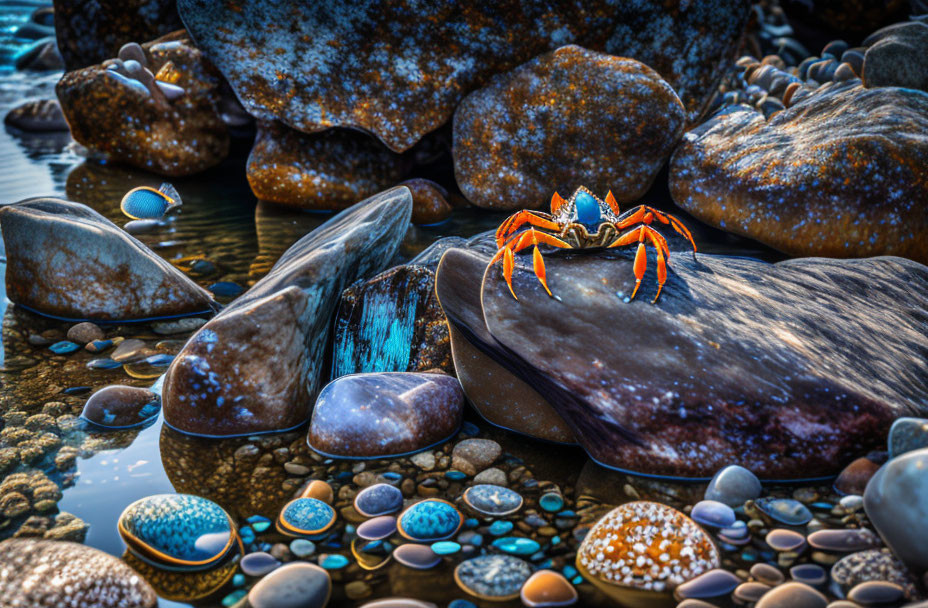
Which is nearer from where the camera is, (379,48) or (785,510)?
(785,510)

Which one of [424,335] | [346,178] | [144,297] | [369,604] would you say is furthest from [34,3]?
[369,604]

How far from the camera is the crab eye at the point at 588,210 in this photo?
285cm

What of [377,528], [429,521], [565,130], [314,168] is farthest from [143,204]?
[429,521]

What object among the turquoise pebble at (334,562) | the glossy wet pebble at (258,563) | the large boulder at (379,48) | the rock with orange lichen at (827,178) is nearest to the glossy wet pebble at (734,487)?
the turquoise pebble at (334,562)

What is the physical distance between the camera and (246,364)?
2961mm

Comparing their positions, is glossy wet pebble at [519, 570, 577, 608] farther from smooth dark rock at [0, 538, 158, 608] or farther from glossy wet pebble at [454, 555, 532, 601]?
smooth dark rock at [0, 538, 158, 608]

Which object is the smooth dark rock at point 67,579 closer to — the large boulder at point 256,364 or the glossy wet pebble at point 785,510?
the large boulder at point 256,364

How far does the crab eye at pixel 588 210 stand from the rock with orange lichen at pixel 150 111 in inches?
251

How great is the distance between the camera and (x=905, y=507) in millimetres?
1917

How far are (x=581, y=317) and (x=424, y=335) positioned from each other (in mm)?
1083

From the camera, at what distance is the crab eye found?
2854 mm

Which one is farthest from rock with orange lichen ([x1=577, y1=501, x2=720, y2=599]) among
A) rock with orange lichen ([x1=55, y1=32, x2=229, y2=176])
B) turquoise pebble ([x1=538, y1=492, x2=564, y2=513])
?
rock with orange lichen ([x1=55, y1=32, x2=229, y2=176])

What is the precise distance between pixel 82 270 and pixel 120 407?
148 centimetres

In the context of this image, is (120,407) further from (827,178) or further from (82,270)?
(827,178)
